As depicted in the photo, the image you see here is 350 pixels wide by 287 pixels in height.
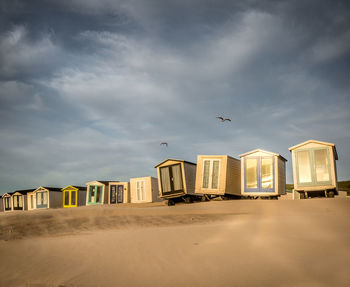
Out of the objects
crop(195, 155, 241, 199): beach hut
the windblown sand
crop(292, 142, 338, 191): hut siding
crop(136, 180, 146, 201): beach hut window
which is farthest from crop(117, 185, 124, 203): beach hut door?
the windblown sand

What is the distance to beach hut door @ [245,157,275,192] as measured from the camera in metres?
18.2

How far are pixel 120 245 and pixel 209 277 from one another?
231cm

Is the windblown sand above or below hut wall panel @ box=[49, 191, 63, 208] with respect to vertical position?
above

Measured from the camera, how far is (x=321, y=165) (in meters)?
16.6

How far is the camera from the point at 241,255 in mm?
4109

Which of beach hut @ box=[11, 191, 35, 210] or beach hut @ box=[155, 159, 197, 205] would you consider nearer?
beach hut @ box=[155, 159, 197, 205]

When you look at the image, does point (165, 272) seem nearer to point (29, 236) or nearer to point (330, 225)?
point (330, 225)

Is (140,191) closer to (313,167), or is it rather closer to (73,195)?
(73,195)

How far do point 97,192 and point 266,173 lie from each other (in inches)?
795

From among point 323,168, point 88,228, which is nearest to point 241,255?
point 88,228

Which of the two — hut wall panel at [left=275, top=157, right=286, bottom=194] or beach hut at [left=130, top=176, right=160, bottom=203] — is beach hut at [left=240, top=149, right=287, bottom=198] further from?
beach hut at [left=130, top=176, right=160, bottom=203]

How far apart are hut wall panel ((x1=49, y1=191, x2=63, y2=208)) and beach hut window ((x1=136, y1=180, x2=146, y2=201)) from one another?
12737 millimetres

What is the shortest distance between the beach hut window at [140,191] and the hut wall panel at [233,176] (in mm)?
11728

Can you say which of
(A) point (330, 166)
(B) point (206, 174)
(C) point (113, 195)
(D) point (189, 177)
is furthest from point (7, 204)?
(A) point (330, 166)
